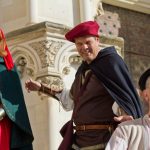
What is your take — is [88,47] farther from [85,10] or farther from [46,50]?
[85,10]

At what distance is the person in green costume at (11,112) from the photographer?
286cm

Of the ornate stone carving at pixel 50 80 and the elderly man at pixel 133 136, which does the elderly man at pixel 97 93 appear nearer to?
the elderly man at pixel 133 136

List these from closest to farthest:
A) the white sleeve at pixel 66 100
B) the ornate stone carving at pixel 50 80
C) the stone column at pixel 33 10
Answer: the white sleeve at pixel 66 100
the ornate stone carving at pixel 50 80
the stone column at pixel 33 10

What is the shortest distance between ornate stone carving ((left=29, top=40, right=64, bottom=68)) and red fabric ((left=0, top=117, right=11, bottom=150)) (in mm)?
1322

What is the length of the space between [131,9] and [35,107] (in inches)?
120

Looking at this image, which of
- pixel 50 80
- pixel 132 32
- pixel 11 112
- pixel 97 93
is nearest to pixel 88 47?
pixel 97 93

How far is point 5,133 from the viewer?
2863mm

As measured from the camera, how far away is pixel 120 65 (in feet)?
9.14

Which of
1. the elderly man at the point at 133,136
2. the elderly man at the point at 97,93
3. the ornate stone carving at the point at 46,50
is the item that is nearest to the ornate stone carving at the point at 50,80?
the ornate stone carving at the point at 46,50

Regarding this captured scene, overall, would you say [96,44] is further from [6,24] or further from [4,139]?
[6,24]

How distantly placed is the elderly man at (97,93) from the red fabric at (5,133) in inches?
11.8

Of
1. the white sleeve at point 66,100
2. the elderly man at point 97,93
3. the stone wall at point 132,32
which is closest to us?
the elderly man at point 97,93

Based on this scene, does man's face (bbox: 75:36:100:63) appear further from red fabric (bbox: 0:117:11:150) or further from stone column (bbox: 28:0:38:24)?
stone column (bbox: 28:0:38:24)

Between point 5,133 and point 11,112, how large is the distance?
0.12 metres
